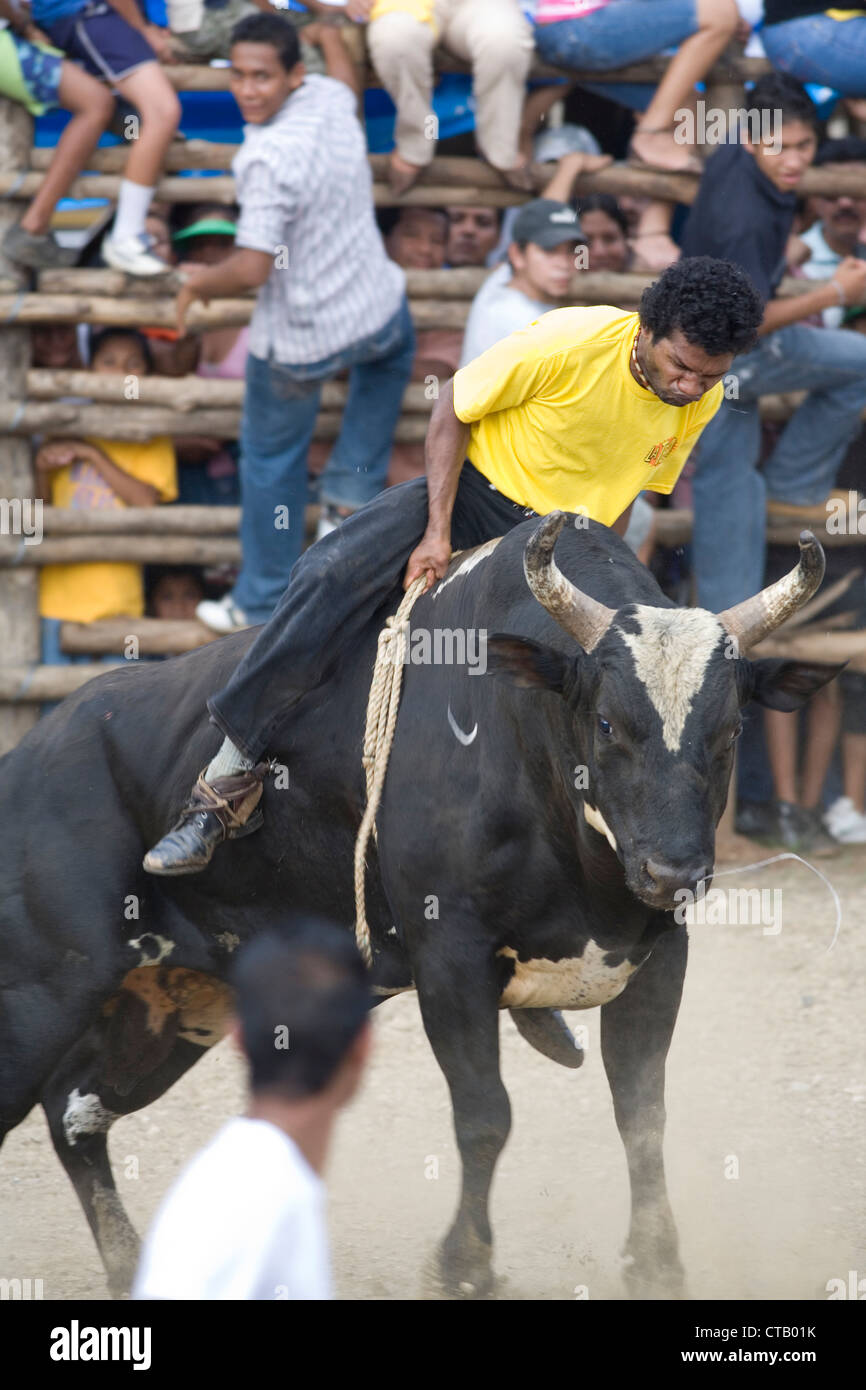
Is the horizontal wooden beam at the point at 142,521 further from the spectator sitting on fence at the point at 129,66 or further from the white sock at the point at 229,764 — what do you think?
the white sock at the point at 229,764

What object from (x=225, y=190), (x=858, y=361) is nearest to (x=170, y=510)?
(x=225, y=190)

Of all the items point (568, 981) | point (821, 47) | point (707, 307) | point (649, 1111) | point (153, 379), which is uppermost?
point (821, 47)

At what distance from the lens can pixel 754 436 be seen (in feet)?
25.1

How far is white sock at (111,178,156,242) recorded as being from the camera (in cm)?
741

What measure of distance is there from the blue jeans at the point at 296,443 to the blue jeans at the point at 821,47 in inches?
89.2

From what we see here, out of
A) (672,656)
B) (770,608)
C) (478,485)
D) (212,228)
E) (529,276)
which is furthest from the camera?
(212,228)

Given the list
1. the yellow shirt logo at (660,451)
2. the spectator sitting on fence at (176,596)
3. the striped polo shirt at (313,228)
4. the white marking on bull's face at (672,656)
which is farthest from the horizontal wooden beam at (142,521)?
the white marking on bull's face at (672,656)

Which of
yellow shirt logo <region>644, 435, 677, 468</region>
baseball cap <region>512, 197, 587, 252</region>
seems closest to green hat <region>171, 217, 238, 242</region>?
baseball cap <region>512, 197, 587, 252</region>

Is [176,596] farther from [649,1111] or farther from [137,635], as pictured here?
[649,1111]

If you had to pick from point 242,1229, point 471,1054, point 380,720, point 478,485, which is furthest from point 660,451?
point 242,1229

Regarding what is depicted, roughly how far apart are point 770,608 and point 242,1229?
2.09m

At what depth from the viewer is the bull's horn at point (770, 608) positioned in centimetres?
369

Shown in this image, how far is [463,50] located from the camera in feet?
24.6

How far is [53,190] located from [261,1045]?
6052 millimetres
